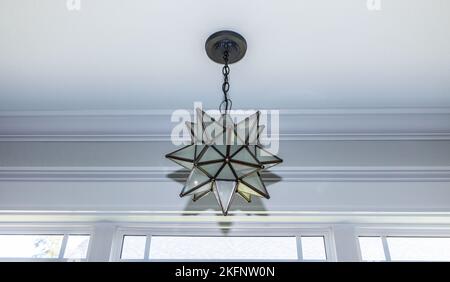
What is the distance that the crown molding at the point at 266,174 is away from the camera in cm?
203

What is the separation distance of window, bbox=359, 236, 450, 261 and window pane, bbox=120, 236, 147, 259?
1.06 meters

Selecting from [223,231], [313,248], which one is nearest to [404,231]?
[313,248]

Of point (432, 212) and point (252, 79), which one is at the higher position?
point (252, 79)

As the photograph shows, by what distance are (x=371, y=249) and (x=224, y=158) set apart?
0.99m

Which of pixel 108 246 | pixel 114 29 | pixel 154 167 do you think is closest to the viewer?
pixel 114 29

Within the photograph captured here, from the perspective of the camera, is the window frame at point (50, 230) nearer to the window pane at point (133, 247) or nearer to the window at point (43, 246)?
the window at point (43, 246)

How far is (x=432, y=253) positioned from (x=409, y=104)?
77cm

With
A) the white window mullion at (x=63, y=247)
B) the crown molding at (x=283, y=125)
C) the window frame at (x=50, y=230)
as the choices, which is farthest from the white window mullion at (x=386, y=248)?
the white window mullion at (x=63, y=247)

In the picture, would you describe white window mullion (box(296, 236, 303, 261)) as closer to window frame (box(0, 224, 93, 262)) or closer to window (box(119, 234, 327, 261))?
window (box(119, 234, 327, 261))

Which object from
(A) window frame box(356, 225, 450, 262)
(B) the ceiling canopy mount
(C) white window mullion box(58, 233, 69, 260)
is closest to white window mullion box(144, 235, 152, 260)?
(C) white window mullion box(58, 233, 69, 260)

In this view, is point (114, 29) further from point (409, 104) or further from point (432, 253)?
point (432, 253)

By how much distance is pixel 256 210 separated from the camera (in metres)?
1.96

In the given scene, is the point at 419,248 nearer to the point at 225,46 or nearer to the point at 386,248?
the point at 386,248
